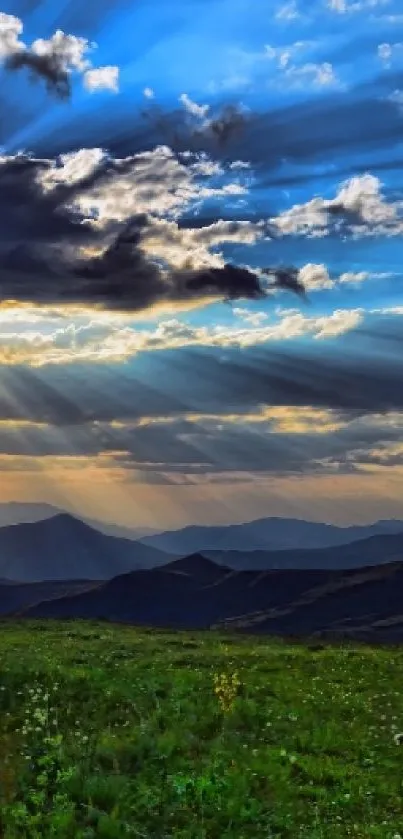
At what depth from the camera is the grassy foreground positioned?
51.3 feet

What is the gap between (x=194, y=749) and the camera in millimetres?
19766

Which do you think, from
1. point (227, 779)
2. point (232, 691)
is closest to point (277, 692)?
point (232, 691)

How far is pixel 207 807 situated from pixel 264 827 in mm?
1237

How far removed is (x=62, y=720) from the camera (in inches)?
864

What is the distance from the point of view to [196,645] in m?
41.3

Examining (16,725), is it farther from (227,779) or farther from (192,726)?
(227,779)

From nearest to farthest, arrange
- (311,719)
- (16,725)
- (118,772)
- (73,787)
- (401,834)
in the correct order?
(401,834), (73,787), (118,772), (16,725), (311,719)

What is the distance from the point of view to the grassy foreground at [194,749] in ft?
51.3

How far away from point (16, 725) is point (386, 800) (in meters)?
9.74

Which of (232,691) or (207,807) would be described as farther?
(232,691)

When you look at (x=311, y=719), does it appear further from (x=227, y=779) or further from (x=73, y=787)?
(x=73, y=787)

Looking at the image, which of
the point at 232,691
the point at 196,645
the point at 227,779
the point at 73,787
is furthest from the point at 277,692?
the point at 196,645

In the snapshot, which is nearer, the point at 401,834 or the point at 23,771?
the point at 401,834

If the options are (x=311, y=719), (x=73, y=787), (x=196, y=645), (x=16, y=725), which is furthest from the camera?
(x=196, y=645)
